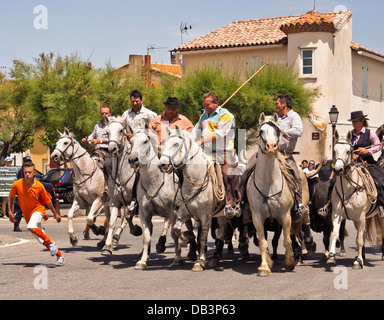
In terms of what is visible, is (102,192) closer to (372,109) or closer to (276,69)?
(276,69)

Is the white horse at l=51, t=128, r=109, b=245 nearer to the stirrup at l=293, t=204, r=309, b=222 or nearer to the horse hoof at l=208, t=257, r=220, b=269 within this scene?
the horse hoof at l=208, t=257, r=220, b=269

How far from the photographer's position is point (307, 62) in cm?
4497

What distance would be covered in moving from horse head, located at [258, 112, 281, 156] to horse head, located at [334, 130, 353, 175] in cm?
146

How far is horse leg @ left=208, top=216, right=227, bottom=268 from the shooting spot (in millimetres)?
12422

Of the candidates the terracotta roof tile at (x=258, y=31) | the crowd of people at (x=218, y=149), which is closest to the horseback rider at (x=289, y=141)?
the crowd of people at (x=218, y=149)

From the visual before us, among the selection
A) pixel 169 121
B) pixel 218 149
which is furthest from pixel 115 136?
pixel 218 149

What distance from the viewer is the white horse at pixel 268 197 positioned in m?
11.5

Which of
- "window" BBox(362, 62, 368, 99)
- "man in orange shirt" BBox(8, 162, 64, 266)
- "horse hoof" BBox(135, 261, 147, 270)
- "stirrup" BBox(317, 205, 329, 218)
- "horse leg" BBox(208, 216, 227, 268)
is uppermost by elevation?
"window" BBox(362, 62, 368, 99)

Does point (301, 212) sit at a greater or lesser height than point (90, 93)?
lesser

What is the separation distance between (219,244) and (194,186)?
53.5 inches

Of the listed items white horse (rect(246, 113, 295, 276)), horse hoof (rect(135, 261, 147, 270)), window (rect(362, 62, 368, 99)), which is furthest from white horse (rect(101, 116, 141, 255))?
window (rect(362, 62, 368, 99))

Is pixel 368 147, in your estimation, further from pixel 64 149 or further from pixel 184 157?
pixel 64 149

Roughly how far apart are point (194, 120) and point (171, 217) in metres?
23.7
